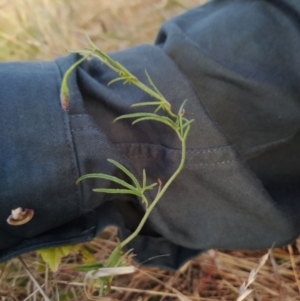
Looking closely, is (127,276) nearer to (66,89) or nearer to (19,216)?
(19,216)

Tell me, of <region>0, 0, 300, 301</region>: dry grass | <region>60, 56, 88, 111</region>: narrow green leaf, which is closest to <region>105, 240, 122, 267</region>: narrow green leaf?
<region>0, 0, 300, 301</region>: dry grass

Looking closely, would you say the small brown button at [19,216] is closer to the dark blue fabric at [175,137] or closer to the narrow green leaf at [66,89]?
the dark blue fabric at [175,137]

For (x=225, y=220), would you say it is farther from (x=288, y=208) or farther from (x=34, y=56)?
(x=34, y=56)

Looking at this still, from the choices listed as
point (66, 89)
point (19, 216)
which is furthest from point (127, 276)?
point (66, 89)

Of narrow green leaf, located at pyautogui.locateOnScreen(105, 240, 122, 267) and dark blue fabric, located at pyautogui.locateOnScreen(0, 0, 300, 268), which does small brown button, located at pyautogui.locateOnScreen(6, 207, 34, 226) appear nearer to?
dark blue fabric, located at pyautogui.locateOnScreen(0, 0, 300, 268)

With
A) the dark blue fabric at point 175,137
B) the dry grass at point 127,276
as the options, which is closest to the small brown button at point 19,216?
the dark blue fabric at point 175,137

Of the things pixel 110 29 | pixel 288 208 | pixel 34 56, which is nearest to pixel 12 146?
pixel 288 208
